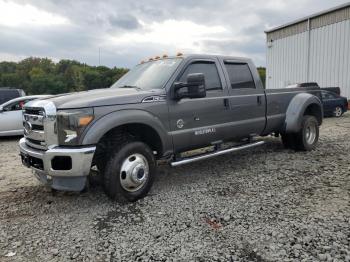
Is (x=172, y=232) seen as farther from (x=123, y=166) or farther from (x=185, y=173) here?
(x=185, y=173)

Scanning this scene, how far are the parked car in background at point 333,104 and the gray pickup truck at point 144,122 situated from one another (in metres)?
11.0

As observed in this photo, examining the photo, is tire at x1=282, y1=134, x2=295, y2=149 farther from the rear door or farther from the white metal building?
the white metal building

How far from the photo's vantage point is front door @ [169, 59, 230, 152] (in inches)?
201

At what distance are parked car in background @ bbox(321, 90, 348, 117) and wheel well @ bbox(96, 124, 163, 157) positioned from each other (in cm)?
1364

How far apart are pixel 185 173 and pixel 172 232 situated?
2445mm

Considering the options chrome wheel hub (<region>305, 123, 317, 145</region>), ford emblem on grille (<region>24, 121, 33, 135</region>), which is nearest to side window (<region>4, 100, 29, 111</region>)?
ford emblem on grille (<region>24, 121, 33, 135</region>)

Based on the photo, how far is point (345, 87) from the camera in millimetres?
22531

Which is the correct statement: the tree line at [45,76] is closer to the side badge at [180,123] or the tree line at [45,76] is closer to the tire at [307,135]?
the tire at [307,135]

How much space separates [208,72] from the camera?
5.74 m

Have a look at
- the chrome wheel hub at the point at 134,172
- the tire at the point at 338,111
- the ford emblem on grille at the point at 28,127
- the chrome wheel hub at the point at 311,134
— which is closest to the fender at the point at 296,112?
the chrome wheel hub at the point at 311,134

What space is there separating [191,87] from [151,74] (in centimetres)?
87

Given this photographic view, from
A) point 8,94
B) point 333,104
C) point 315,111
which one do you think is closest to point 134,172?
point 315,111

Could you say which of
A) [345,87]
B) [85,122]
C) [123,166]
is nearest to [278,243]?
[123,166]

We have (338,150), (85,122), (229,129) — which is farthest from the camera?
(338,150)
